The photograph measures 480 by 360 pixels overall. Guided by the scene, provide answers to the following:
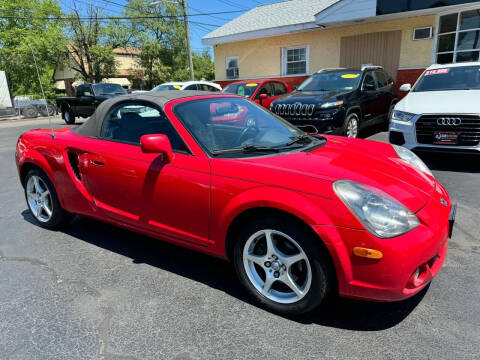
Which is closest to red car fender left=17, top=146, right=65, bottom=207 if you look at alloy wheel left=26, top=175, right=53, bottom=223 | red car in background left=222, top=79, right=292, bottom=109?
alloy wheel left=26, top=175, right=53, bottom=223

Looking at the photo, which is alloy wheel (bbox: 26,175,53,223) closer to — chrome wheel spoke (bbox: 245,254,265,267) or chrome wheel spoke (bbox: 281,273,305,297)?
chrome wheel spoke (bbox: 245,254,265,267)

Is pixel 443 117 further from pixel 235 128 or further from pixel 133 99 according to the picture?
pixel 133 99

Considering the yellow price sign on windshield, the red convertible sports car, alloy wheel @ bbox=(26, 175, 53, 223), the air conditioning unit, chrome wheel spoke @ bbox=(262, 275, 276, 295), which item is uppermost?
the air conditioning unit

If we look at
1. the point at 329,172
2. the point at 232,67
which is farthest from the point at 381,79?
the point at 232,67

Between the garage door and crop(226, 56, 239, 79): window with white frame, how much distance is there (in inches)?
221

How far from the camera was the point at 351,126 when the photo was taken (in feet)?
25.2

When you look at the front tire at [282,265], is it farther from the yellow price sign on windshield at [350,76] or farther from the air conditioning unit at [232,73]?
the air conditioning unit at [232,73]

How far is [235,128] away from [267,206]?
108cm

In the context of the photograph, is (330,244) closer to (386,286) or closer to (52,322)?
(386,286)

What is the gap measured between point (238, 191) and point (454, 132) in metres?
4.57

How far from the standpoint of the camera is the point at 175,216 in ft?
9.00

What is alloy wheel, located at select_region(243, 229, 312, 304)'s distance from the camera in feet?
7.63

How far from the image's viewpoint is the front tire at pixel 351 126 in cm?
735

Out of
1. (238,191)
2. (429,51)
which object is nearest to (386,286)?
(238,191)
